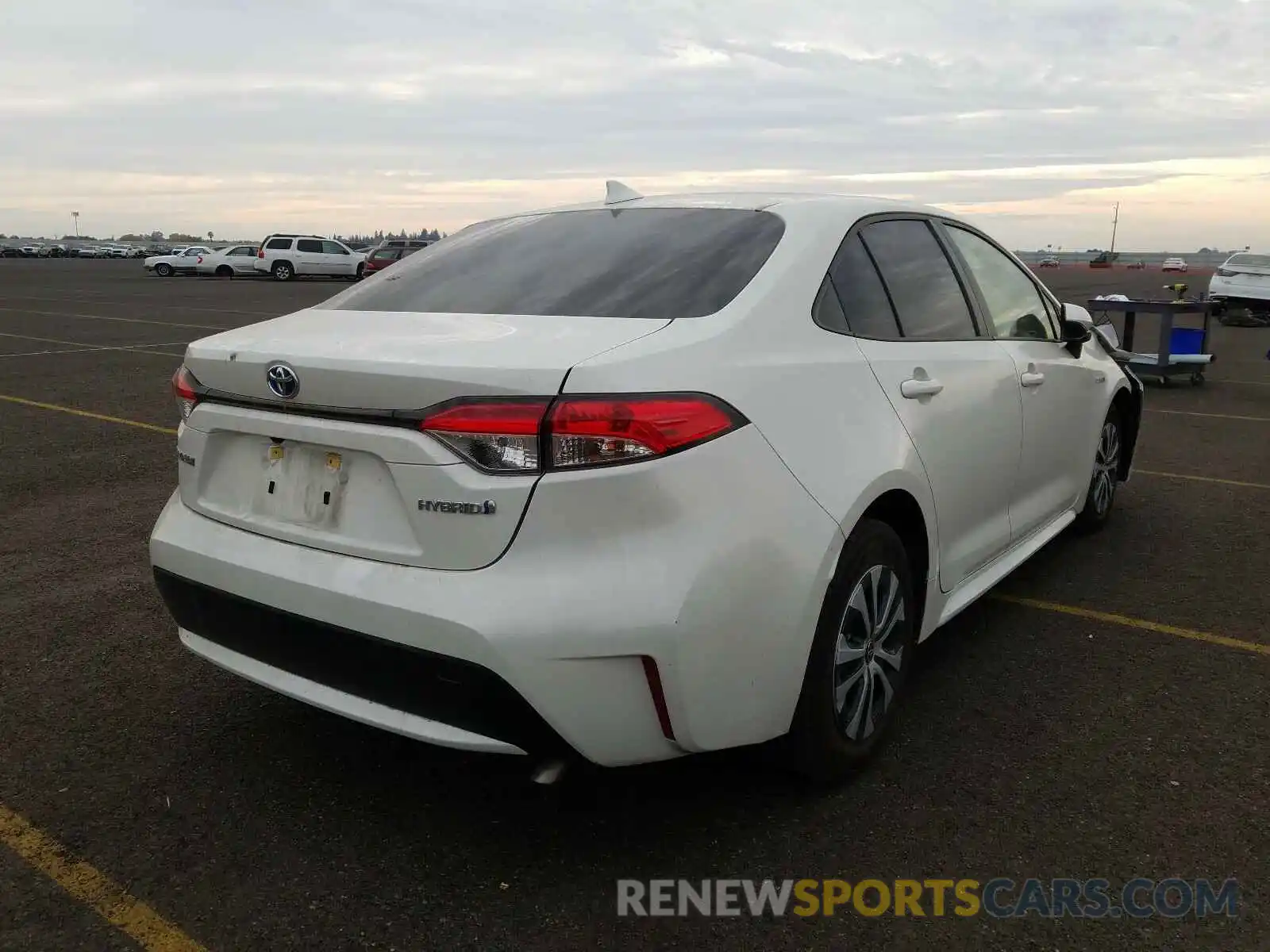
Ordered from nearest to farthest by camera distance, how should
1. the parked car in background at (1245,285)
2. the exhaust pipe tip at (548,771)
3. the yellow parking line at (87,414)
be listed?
the exhaust pipe tip at (548,771)
the yellow parking line at (87,414)
the parked car in background at (1245,285)

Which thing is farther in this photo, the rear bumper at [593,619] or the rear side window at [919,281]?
the rear side window at [919,281]

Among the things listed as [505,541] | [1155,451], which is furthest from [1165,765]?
[1155,451]

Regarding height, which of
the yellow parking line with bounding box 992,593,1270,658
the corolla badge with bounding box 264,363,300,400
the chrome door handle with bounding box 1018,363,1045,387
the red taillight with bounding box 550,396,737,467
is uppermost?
the corolla badge with bounding box 264,363,300,400

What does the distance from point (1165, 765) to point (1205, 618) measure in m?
1.44

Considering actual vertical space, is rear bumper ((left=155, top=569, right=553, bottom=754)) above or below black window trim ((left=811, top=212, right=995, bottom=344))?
below

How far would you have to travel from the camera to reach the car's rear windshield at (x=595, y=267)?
2791 mm

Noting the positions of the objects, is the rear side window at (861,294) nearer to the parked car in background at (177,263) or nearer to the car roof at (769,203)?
the car roof at (769,203)

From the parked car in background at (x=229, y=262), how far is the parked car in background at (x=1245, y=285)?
35.4m

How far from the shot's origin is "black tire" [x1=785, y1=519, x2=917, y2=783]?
275 centimetres

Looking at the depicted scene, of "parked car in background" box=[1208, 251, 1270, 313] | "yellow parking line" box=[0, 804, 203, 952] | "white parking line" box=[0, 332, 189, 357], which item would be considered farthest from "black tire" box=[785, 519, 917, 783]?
"parked car in background" box=[1208, 251, 1270, 313]

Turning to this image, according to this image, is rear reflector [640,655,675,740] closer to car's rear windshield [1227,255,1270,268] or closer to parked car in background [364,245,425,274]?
car's rear windshield [1227,255,1270,268]

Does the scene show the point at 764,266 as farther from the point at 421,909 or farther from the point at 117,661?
the point at 117,661

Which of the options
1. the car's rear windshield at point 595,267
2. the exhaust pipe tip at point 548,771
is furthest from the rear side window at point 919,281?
the exhaust pipe tip at point 548,771

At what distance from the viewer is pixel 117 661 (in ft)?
12.5
